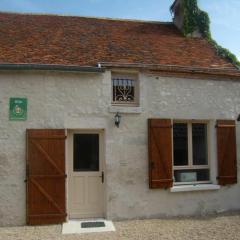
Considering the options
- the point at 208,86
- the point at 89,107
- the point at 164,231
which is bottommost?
the point at 164,231

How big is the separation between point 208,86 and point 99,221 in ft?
14.9

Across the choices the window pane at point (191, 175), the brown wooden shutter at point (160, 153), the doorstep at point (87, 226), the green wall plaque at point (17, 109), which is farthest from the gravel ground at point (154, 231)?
the green wall plaque at point (17, 109)

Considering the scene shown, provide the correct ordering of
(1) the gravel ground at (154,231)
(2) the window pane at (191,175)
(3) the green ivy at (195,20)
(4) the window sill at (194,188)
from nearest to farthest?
1. (1) the gravel ground at (154,231)
2. (4) the window sill at (194,188)
3. (2) the window pane at (191,175)
4. (3) the green ivy at (195,20)

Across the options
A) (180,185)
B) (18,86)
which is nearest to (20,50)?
(18,86)

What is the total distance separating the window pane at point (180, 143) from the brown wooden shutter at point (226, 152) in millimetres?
868

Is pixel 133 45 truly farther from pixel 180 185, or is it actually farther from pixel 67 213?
pixel 67 213

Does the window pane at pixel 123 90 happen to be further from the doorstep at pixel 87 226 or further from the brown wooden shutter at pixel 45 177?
the doorstep at pixel 87 226

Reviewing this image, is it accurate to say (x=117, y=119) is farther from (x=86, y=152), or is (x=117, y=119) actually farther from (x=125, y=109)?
(x=86, y=152)

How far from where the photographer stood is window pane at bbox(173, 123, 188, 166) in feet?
30.4

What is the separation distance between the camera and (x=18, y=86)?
826 centimetres

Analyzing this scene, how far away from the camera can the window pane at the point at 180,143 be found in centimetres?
927

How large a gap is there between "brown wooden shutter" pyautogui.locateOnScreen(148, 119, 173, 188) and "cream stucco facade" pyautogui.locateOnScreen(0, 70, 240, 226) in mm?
171

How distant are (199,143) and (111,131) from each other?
2.60 m

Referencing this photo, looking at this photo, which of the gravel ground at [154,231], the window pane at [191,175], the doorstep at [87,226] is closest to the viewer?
the gravel ground at [154,231]
